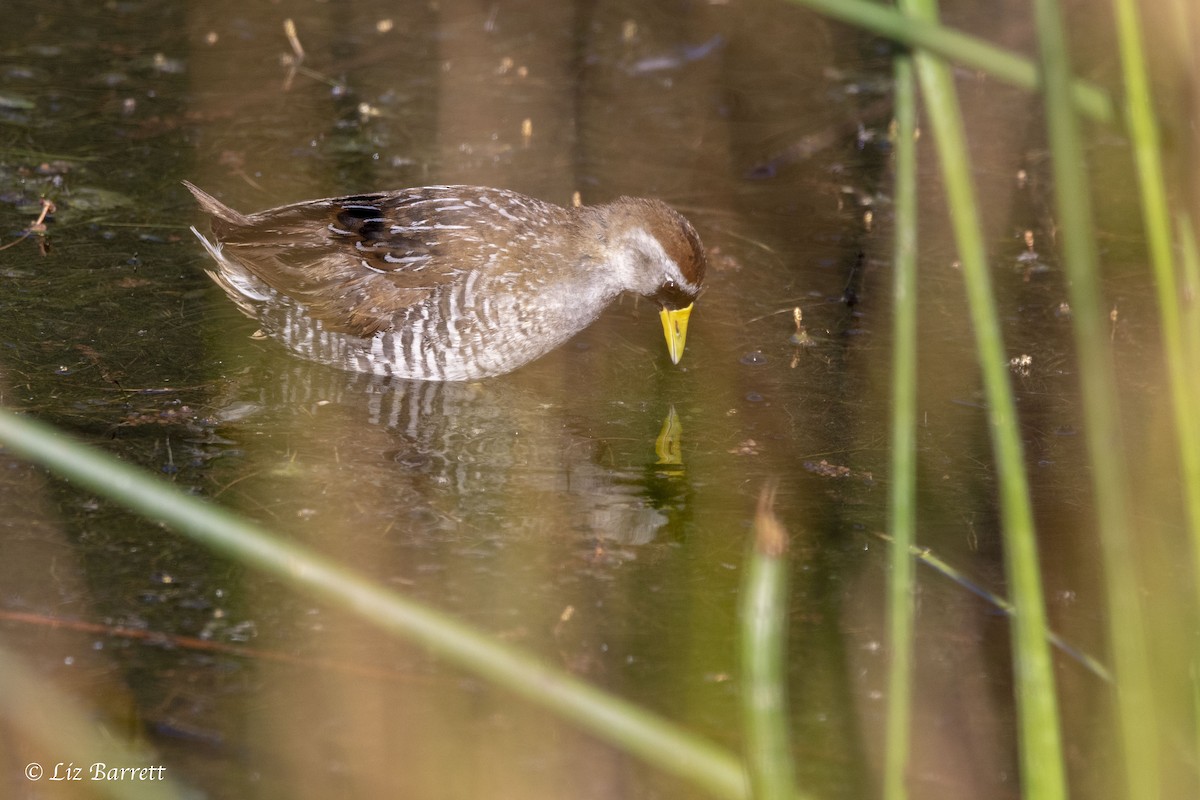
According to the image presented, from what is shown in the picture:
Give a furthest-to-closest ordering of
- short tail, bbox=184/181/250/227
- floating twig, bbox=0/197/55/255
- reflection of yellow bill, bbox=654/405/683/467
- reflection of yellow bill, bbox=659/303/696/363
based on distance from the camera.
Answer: floating twig, bbox=0/197/55/255 → short tail, bbox=184/181/250/227 → reflection of yellow bill, bbox=659/303/696/363 → reflection of yellow bill, bbox=654/405/683/467

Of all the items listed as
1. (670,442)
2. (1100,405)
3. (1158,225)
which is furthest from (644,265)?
(1100,405)

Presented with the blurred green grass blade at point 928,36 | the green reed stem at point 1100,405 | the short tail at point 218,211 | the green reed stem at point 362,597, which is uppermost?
the short tail at point 218,211

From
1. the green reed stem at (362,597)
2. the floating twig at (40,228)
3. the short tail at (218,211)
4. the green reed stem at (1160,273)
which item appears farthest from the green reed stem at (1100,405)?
the floating twig at (40,228)

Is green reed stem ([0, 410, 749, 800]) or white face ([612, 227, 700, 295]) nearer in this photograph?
green reed stem ([0, 410, 749, 800])

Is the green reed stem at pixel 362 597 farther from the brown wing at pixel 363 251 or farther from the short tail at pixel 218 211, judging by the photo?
the short tail at pixel 218 211

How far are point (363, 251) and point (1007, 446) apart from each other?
3385mm

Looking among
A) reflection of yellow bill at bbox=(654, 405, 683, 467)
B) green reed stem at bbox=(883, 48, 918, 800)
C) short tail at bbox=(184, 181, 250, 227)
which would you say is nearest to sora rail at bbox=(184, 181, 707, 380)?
short tail at bbox=(184, 181, 250, 227)

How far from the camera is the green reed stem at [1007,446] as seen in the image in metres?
1.46

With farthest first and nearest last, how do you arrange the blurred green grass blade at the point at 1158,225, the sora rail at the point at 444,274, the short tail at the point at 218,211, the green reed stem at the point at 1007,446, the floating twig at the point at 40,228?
1. the floating twig at the point at 40,228
2. the short tail at the point at 218,211
3. the sora rail at the point at 444,274
4. the blurred green grass blade at the point at 1158,225
5. the green reed stem at the point at 1007,446

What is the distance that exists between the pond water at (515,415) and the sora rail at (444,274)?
6.7 inches

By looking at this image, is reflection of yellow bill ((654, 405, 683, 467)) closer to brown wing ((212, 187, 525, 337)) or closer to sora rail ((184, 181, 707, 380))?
sora rail ((184, 181, 707, 380))

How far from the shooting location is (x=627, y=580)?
3.65 meters

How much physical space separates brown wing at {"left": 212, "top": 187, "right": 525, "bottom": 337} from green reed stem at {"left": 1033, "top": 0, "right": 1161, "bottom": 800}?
125 inches

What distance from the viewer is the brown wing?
14.9 feet
